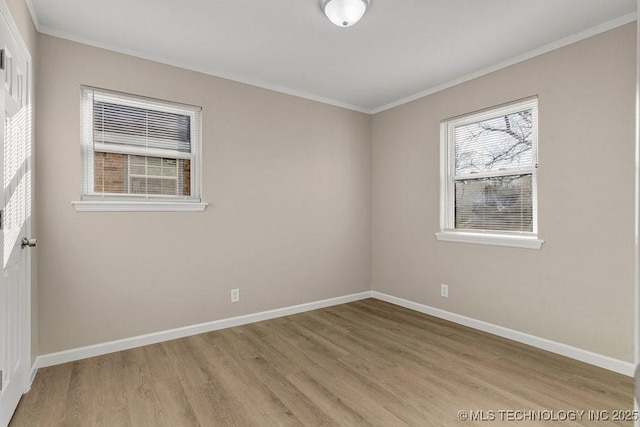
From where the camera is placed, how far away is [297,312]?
387 cm

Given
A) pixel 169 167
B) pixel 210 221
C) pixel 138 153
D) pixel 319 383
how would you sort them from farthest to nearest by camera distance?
pixel 210 221, pixel 169 167, pixel 138 153, pixel 319 383

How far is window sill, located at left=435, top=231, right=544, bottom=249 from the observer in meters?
2.95

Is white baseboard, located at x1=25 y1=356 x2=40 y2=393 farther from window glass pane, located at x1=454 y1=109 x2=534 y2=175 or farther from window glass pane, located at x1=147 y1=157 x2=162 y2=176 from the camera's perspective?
window glass pane, located at x1=454 y1=109 x2=534 y2=175

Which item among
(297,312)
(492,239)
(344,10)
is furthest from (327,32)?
(297,312)

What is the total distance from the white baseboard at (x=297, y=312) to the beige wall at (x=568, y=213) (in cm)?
5

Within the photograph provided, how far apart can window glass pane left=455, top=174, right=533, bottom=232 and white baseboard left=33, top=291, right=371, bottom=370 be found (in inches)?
71.9

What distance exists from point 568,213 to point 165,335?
3547 millimetres

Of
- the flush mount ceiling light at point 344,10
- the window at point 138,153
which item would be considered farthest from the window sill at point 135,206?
the flush mount ceiling light at point 344,10

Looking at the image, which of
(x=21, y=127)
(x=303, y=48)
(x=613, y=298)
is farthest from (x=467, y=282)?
(x=21, y=127)

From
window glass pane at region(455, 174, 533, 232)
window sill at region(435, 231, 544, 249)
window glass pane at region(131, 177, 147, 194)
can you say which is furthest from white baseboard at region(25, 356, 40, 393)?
window glass pane at region(455, 174, 533, 232)

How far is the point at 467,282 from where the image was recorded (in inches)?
136

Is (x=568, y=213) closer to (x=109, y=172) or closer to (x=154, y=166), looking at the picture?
(x=154, y=166)

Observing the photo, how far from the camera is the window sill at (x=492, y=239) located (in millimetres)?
2946

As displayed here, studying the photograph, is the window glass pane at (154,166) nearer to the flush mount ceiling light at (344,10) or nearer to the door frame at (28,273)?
the door frame at (28,273)
